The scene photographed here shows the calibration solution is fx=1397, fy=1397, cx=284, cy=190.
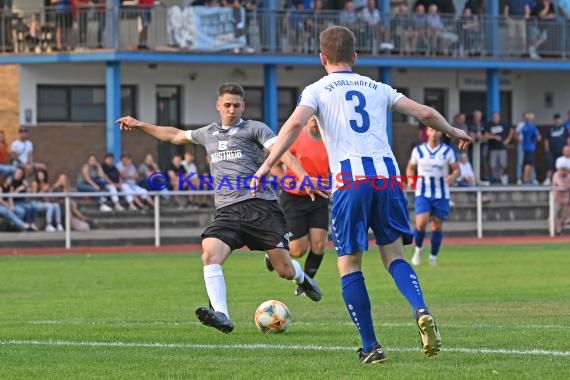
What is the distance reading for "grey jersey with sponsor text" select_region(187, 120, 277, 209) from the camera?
39.4 feet

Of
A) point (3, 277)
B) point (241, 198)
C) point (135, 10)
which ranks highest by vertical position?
point (135, 10)

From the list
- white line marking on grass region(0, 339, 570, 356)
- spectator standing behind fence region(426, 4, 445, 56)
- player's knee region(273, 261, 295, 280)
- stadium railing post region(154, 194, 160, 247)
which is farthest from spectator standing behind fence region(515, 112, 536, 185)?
white line marking on grass region(0, 339, 570, 356)

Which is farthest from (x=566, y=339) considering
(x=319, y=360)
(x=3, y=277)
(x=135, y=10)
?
(x=135, y=10)

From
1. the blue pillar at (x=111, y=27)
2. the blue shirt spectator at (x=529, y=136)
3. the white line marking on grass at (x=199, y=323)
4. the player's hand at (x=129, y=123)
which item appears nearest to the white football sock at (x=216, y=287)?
the white line marking on grass at (x=199, y=323)

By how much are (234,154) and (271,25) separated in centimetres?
2511

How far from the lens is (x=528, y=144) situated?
123 feet

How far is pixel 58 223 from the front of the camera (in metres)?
27.4

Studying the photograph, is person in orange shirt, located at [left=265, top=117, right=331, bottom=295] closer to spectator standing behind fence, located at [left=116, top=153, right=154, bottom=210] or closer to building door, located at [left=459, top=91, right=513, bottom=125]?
spectator standing behind fence, located at [left=116, top=153, right=154, bottom=210]

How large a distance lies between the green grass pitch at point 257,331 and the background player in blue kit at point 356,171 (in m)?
0.53

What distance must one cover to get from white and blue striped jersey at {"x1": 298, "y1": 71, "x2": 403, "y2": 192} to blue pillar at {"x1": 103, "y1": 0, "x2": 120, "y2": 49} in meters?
25.7

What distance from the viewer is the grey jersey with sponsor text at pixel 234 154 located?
1202 cm

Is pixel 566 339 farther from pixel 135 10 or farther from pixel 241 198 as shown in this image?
pixel 135 10

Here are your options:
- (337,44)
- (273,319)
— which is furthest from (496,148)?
(337,44)

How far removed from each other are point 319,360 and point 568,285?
8590 millimetres
